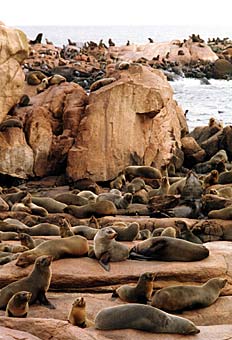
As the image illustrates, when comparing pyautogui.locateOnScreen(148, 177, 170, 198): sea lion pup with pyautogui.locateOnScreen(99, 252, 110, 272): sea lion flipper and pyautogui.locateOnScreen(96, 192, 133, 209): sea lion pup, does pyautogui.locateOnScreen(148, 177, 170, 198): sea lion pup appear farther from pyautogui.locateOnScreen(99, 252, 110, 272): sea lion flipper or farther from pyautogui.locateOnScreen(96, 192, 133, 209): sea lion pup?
pyautogui.locateOnScreen(99, 252, 110, 272): sea lion flipper

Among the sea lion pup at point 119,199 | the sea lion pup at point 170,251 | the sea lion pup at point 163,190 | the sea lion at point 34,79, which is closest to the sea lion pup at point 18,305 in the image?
the sea lion pup at point 170,251

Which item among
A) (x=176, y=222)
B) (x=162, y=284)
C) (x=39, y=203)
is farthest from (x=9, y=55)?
(x=162, y=284)

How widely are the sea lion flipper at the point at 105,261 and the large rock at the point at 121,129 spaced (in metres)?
8.36

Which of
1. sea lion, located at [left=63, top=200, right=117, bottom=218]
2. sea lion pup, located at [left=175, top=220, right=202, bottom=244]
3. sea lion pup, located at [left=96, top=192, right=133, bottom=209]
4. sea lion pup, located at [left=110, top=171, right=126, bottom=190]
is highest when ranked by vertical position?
sea lion pup, located at [left=175, top=220, right=202, bottom=244]

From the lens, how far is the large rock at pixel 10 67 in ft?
58.6

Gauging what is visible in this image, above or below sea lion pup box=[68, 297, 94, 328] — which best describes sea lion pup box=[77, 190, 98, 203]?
below

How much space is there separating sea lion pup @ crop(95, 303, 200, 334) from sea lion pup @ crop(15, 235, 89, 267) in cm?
199

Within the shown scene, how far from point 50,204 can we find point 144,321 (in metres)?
7.30

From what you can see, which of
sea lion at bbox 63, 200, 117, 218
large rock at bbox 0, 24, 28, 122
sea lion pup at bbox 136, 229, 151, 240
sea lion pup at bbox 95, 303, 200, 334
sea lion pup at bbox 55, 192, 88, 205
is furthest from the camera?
large rock at bbox 0, 24, 28, 122

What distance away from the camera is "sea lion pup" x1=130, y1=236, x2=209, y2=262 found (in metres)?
8.48

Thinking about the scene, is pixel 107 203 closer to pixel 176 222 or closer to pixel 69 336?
pixel 176 222

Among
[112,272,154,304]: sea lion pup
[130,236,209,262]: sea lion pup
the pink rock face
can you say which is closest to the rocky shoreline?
[130,236,209,262]: sea lion pup

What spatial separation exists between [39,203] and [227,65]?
40.0 m

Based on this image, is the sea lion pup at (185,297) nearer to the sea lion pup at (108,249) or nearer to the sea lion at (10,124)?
the sea lion pup at (108,249)
